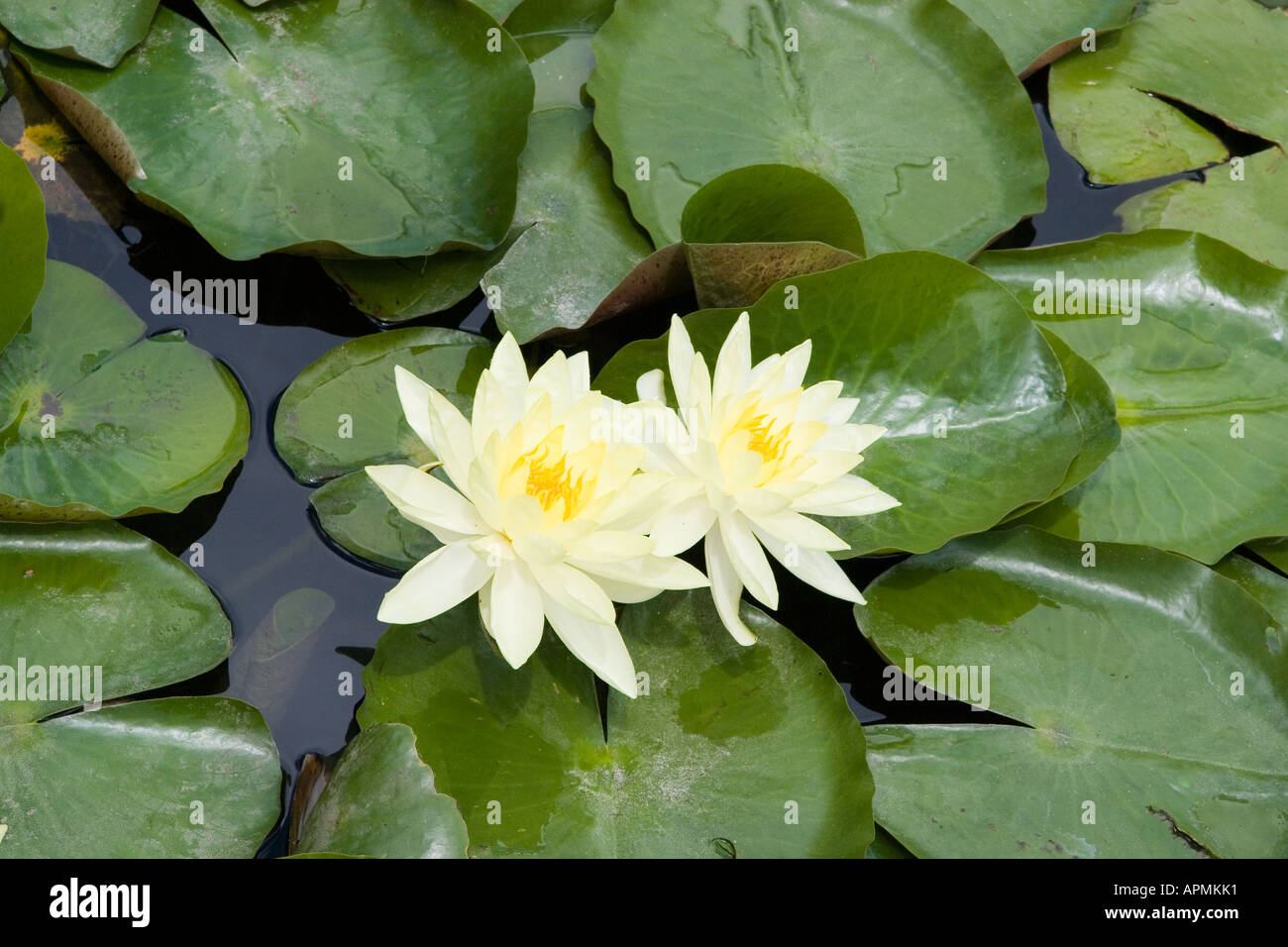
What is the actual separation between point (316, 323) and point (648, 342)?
0.92 metres

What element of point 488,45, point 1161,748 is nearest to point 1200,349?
point 1161,748

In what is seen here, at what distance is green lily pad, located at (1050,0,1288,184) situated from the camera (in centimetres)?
317

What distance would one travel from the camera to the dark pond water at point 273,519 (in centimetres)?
217

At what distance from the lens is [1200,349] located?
8.86 ft

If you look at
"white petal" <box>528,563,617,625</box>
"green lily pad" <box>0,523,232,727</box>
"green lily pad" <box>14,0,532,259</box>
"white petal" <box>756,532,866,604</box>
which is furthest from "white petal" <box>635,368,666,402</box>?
"green lily pad" <box>0,523,232,727</box>

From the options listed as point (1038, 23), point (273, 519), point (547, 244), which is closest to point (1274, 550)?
point (1038, 23)

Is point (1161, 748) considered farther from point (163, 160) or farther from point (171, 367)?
point (163, 160)

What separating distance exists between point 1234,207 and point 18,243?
3.37 metres

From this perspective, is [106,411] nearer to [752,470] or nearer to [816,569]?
[752,470]

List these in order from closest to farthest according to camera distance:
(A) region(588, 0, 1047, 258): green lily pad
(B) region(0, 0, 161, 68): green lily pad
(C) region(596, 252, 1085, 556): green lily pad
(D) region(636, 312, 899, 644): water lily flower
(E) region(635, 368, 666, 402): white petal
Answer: (D) region(636, 312, 899, 644): water lily flower < (E) region(635, 368, 666, 402): white petal < (C) region(596, 252, 1085, 556): green lily pad < (B) region(0, 0, 161, 68): green lily pad < (A) region(588, 0, 1047, 258): green lily pad

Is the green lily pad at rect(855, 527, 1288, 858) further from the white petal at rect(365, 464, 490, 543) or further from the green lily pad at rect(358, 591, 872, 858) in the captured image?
the white petal at rect(365, 464, 490, 543)

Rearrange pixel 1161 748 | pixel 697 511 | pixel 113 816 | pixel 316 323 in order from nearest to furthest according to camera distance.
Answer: pixel 113 816, pixel 697 511, pixel 1161 748, pixel 316 323

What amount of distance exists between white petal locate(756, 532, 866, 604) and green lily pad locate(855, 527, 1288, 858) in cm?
25

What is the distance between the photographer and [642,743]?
2104mm
